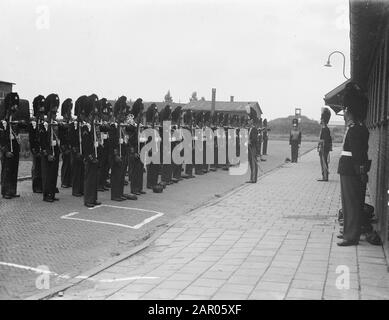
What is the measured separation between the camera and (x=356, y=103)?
779 centimetres

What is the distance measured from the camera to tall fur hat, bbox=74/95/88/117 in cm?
1160

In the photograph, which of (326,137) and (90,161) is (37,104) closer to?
(90,161)

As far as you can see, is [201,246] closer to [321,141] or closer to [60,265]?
[60,265]

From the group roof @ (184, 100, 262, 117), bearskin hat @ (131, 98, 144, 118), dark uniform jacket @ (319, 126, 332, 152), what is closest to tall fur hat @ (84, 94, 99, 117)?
bearskin hat @ (131, 98, 144, 118)

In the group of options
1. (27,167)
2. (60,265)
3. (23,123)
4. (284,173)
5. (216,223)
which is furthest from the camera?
(284,173)

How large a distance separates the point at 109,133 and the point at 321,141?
314 inches

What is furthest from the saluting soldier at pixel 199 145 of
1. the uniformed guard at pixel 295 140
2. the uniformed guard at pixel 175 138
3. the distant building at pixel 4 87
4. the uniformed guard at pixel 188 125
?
the distant building at pixel 4 87

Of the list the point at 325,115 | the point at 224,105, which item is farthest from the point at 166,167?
the point at 224,105

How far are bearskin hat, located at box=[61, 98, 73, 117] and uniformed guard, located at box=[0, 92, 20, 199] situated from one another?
133 cm

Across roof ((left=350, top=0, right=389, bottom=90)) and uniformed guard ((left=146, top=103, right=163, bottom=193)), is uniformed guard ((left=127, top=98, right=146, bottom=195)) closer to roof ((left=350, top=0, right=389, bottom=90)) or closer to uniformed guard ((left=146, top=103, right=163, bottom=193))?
uniformed guard ((left=146, top=103, right=163, bottom=193))

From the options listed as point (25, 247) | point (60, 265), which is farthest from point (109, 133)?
point (60, 265)

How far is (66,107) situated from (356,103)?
743 centimetres

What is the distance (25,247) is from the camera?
7.64 meters

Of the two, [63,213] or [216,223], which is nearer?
[216,223]
